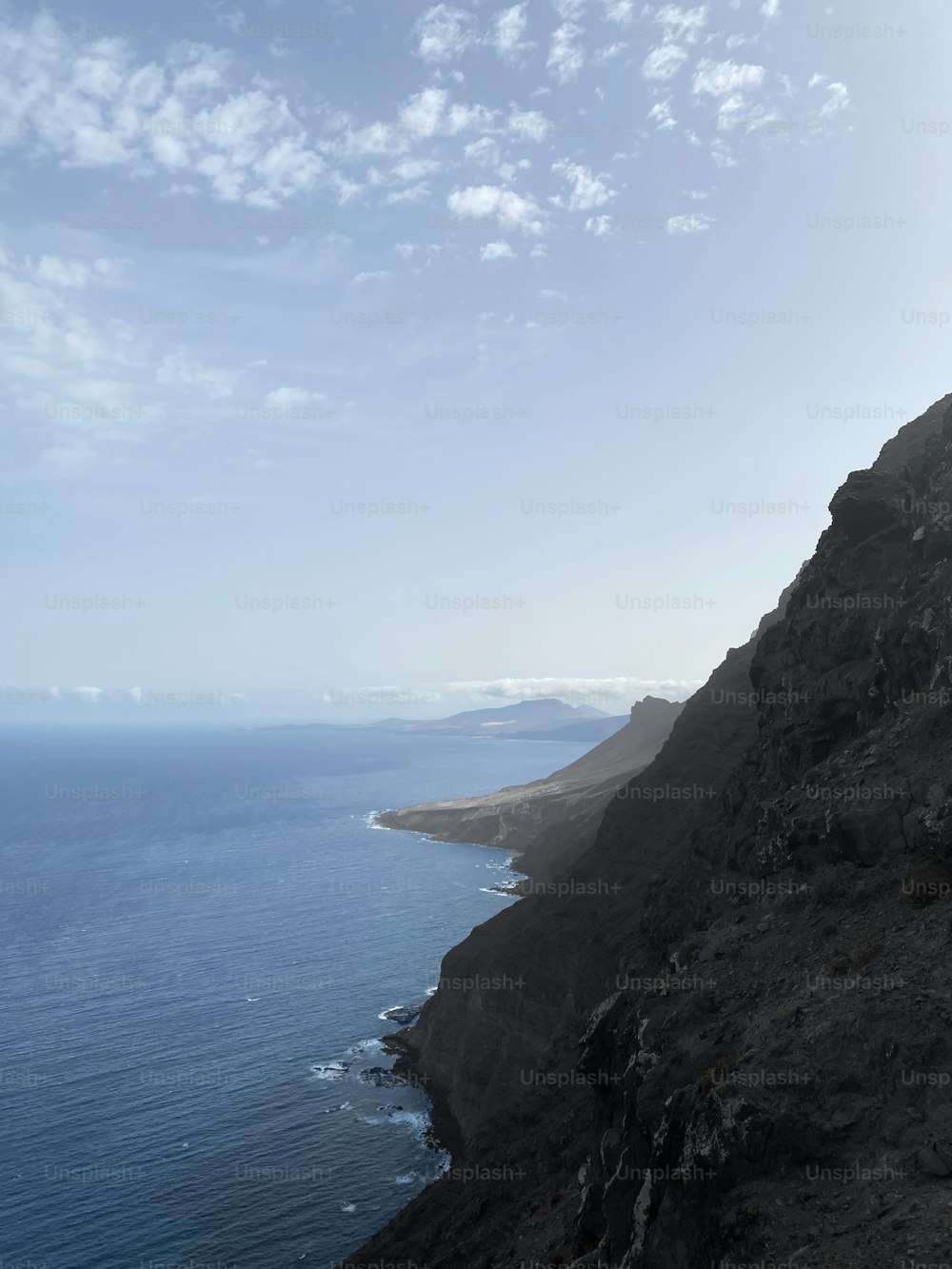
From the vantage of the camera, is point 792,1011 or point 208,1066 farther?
point 208,1066

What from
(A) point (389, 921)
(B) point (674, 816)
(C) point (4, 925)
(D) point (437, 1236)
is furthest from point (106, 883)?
(D) point (437, 1236)

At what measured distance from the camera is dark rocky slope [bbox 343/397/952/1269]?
20.0 meters

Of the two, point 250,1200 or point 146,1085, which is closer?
point 250,1200

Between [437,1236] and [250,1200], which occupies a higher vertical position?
[437,1236]

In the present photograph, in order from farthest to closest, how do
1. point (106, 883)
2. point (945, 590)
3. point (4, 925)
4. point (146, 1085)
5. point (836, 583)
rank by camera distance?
point (106, 883) → point (4, 925) → point (146, 1085) → point (836, 583) → point (945, 590)

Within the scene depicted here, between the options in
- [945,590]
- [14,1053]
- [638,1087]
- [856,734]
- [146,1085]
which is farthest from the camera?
[14,1053]

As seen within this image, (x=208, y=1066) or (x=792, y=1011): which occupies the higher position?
(x=792, y=1011)

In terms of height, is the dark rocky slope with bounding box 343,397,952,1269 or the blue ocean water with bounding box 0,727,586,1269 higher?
the dark rocky slope with bounding box 343,397,952,1269

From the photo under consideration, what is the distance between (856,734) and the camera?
39062 millimetres

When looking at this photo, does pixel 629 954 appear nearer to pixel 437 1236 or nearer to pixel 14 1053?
pixel 437 1236

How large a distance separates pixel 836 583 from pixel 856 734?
32.9ft

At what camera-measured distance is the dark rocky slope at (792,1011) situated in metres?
20.0

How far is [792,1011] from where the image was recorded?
2502 cm

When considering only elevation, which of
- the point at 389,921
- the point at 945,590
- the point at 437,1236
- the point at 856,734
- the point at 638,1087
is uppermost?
the point at 945,590
